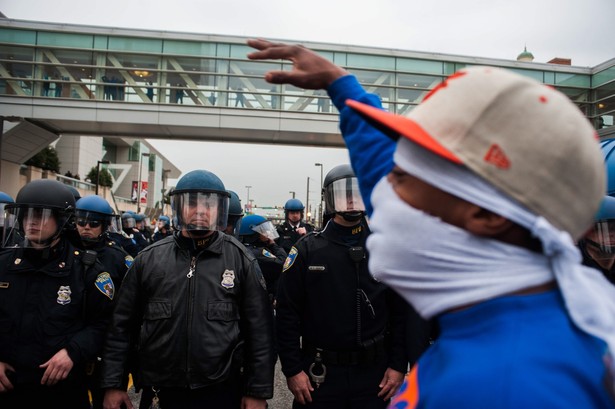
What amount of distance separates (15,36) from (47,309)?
964 inches

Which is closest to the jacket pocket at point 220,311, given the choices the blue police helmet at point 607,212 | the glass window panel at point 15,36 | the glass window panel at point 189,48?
the blue police helmet at point 607,212

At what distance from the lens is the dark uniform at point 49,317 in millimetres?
2988

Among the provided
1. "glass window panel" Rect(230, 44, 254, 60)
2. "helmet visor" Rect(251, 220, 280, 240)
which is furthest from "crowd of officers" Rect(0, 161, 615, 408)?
"glass window panel" Rect(230, 44, 254, 60)

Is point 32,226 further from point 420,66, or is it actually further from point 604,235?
point 420,66

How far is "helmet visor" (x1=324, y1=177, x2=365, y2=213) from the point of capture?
356 centimetres

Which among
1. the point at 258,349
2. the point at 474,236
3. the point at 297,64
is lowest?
the point at 258,349

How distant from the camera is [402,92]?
24203mm

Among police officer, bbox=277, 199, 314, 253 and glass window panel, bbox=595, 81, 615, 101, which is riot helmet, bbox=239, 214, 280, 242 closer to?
police officer, bbox=277, 199, 314, 253

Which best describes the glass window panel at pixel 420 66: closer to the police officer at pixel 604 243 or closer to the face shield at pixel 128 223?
the face shield at pixel 128 223

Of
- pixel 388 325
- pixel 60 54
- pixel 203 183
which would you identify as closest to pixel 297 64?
pixel 203 183

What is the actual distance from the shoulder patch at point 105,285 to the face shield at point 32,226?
0.45m

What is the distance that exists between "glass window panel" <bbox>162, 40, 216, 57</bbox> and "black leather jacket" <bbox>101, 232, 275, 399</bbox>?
21.5 m

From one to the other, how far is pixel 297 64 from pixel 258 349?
2180 millimetres

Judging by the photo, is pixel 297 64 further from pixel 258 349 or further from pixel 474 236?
pixel 258 349
